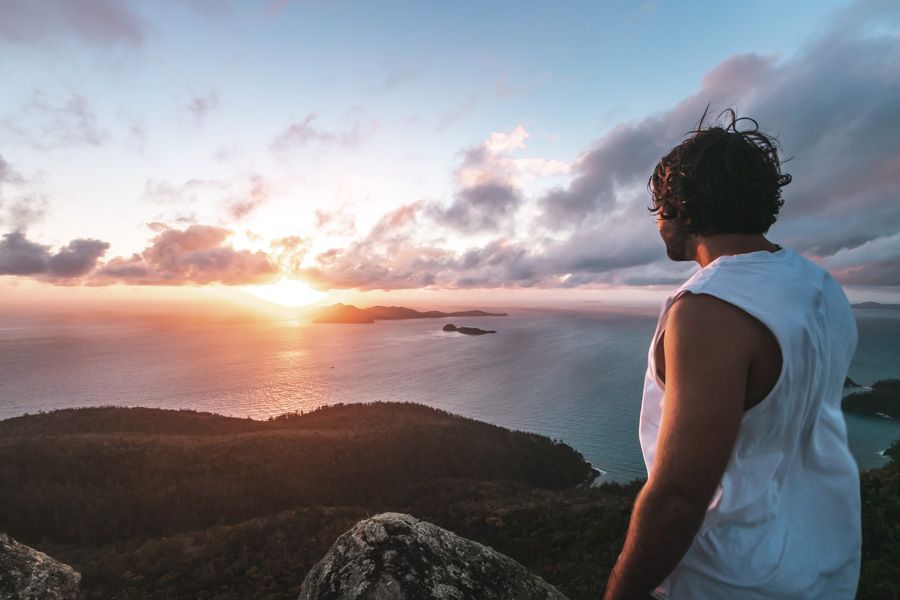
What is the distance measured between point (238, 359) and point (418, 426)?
91.3 metres

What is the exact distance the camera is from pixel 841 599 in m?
1.57

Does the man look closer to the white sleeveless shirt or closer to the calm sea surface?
the white sleeveless shirt

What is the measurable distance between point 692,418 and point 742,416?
21 centimetres

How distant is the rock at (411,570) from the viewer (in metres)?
2.94

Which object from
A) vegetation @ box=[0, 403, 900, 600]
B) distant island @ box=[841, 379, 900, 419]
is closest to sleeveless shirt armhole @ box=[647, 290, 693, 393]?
vegetation @ box=[0, 403, 900, 600]

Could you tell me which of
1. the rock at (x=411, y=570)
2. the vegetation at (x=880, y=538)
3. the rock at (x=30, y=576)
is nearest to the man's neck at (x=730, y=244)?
the rock at (x=411, y=570)

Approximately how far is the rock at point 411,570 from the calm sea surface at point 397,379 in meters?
42.6

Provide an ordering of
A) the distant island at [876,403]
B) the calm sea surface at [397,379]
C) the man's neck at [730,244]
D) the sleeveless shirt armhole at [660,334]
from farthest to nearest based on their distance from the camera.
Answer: the distant island at [876,403] < the calm sea surface at [397,379] < the man's neck at [730,244] < the sleeveless shirt armhole at [660,334]

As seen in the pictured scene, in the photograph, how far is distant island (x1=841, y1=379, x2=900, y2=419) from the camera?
64062 mm

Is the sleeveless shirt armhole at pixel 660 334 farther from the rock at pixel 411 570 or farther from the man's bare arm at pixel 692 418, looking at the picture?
the rock at pixel 411 570

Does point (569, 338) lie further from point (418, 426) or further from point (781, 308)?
point (781, 308)

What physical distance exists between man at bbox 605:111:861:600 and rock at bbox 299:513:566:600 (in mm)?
1868

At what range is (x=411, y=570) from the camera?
3074mm

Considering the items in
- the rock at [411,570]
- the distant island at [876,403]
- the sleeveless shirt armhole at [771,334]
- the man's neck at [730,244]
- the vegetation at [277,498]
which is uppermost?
the man's neck at [730,244]
